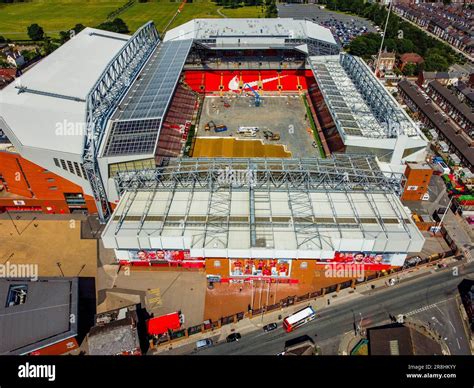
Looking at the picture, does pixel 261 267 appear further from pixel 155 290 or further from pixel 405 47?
pixel 405 47

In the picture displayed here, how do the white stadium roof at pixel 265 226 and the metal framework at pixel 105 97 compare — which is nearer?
the white stadium roof at pixel 265 226

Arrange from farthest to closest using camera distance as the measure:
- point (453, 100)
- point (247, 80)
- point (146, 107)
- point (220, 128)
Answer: point (247, 80) < point (453, 100) < point (220, 128) < point (146, 107)

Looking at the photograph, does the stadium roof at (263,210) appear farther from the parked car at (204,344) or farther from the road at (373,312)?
the parked car at (204,344)

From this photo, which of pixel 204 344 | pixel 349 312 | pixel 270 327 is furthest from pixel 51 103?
pixel 349 312

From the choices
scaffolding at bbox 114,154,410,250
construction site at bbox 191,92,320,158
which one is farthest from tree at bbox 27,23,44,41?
scaffolding at bbox 114,154,410,250

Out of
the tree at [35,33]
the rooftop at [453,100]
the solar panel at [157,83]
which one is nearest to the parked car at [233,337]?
the solar panel at [157,83]

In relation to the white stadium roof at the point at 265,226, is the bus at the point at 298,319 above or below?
below

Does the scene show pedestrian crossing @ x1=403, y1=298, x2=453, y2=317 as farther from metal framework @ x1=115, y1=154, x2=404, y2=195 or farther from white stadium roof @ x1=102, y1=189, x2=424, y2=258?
metal framework @ x1=115, y1=154, x2=404, y2=195
